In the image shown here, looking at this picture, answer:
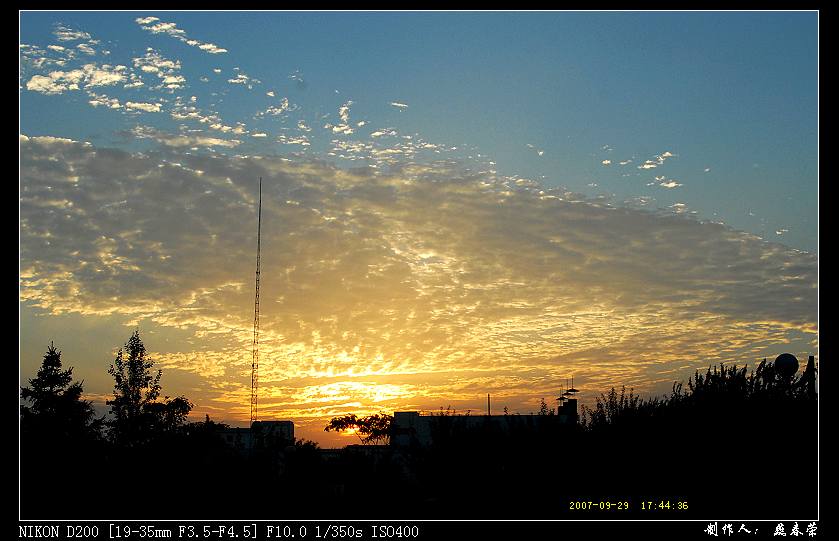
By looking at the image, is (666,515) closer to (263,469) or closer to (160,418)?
(263,469)

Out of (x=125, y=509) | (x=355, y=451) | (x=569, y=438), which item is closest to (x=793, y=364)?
(x=569, y=438)

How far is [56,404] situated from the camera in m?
39.4

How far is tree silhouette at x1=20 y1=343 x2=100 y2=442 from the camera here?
37.9m

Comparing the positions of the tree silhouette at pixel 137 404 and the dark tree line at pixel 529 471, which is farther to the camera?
the tree silhouette at pixel 137 404

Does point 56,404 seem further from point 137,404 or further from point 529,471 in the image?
point 529,471

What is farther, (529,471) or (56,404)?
(56,404)

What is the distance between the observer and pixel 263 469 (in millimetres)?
17391

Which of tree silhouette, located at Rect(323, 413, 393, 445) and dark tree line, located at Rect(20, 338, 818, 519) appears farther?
tree silhouette, located at Rect(323, 413, 393, 445)

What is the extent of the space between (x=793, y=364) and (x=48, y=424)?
106ft

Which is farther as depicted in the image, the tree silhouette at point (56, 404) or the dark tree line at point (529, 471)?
the tree silhouette at point (56, 404)

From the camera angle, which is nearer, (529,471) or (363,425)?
(529,471)

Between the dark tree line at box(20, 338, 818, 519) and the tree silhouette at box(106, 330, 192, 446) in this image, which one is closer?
the dark tree line at box(20, 338, 818, 519)

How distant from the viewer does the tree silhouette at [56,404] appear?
37.9m

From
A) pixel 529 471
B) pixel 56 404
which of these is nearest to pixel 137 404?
pixel 56 404
